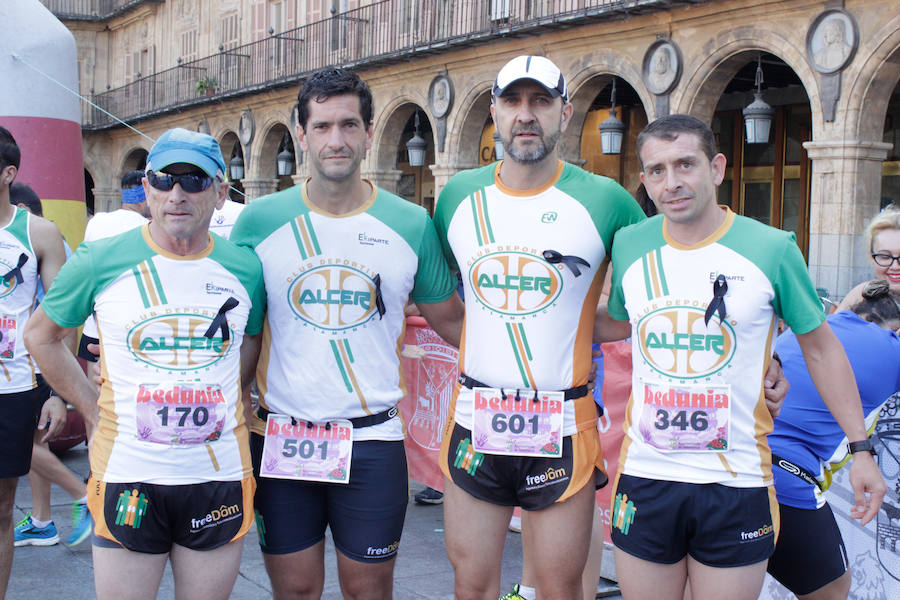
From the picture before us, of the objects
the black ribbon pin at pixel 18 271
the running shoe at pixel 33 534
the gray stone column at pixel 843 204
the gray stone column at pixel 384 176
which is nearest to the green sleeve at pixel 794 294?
the black ribbon pin at pixel 18 271

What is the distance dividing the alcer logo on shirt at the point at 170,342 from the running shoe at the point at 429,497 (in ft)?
11.4

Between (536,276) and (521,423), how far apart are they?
46cm

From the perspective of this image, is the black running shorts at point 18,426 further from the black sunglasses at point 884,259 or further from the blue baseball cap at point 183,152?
the black sunglasses at point 884,259

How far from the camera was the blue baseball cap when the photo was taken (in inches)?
105

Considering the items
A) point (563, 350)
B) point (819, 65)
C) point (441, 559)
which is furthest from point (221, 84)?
point (563, 350)

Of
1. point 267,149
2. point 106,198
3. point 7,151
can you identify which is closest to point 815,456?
point 7,151

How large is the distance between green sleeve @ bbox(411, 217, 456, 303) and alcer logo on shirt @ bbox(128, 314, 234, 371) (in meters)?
0.78

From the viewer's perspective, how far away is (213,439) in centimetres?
267

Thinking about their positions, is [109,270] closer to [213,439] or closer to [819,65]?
[213,439]

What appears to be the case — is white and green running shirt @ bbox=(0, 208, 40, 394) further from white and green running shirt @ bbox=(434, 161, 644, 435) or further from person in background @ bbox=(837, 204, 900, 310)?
person in background @ bbox=(837, 204, 900, 310)

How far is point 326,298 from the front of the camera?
9.55 ft

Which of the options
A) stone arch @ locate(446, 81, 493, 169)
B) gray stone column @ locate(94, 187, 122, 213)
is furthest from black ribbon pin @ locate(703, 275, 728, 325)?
gray stone column @ locate(94, 187, 122, 213)

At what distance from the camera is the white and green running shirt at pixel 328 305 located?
2.91m

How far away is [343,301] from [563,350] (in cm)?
70
